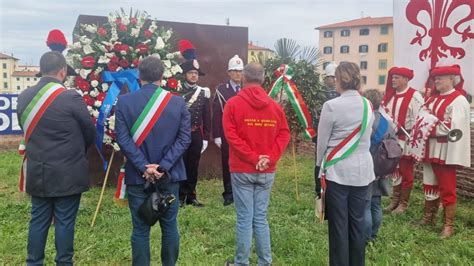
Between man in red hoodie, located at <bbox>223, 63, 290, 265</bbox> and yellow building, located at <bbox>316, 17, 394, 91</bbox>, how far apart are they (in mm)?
68947

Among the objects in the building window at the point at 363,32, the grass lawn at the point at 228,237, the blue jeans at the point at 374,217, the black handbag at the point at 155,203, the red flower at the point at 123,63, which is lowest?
the grass lawn at the point at 228,237

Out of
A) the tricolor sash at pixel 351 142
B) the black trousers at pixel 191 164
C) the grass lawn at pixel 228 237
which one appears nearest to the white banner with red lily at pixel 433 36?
the grass lawn at pixel 228 237

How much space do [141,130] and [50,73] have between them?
96 cm

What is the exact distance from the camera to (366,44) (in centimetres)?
7356

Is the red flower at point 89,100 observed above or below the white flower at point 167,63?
below

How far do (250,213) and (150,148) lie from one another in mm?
1084

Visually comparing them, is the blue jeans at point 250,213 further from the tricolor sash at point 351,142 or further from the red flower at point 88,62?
the red flower at point 88,62

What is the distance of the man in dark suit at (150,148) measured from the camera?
3479 millimetres

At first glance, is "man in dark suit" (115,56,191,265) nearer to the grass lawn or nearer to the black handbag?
the black handbag

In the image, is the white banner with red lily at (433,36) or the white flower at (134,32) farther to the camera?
the white banner with red lily at (433,36)

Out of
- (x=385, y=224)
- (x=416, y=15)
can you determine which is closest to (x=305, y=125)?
(x=385, y=224)

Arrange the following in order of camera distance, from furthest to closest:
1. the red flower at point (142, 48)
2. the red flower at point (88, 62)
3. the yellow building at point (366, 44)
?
the yellow building at point (366, 44) < the red flower at point (142, 48) < the red flower at point (88, 62)

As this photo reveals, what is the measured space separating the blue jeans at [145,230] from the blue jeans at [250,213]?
1.89 ft

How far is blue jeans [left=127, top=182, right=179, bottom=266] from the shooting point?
357cm
